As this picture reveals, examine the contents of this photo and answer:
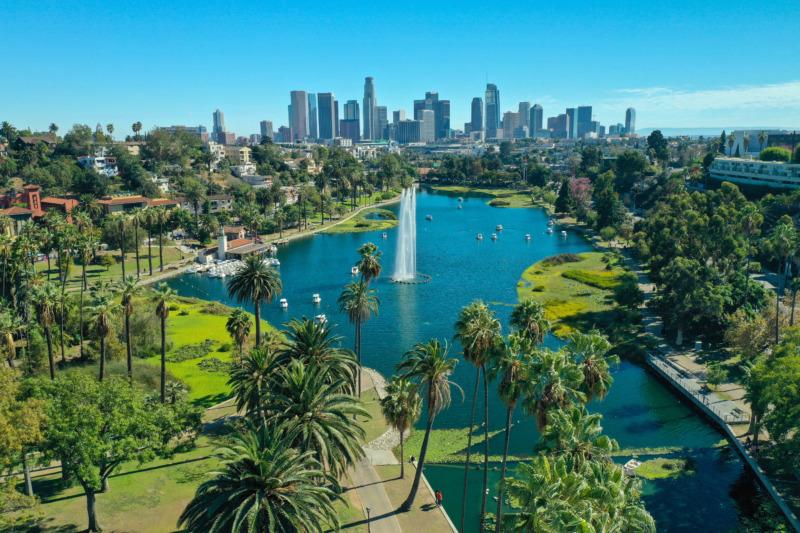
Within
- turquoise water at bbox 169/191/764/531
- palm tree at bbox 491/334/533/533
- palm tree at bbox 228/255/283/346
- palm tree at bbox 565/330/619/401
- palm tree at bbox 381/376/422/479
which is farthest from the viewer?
palm tree at bbox 228/255/283/346

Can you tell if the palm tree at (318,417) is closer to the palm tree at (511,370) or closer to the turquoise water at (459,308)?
the palm tree at (511,370)

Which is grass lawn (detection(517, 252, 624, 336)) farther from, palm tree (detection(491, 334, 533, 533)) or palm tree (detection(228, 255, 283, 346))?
palm tree (detection(491, 334, 533, 533))

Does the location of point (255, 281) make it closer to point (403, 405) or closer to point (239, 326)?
point (239, 326)

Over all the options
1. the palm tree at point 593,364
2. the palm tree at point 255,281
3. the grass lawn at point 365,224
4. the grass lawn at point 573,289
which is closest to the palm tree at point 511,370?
the palm tree at point 593,364

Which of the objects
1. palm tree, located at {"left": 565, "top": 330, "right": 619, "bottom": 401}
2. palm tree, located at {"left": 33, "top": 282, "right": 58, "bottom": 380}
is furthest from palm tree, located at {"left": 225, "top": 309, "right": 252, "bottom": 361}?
palm tree, located at {"left": 565, "top": 330, "right": 619, "bottom": 401}

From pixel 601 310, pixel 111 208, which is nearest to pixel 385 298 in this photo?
pixel 601 310

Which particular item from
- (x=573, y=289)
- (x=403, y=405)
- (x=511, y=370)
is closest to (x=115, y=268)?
(x=573, y=289)

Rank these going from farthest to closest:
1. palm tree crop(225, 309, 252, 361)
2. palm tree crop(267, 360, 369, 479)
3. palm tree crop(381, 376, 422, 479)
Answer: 1. palm tree crop(225, 309, 252, 361)
2. palm tree crop(381, 376, 422, 479)
3. palm tree crop(267, 360, 369, 479)
